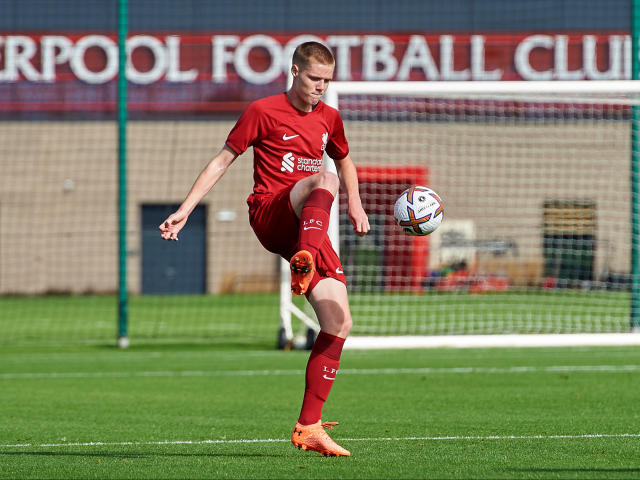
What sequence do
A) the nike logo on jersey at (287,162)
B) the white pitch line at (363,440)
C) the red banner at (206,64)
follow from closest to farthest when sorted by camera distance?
the nike logo on jersey at (287,162) → the white pitch line at (363,440) → the red banner at (206,64)

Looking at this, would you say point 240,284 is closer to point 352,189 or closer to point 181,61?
point 181,61

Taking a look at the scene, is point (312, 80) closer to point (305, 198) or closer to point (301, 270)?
point (305, 198)

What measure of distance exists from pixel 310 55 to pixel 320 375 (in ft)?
5.32

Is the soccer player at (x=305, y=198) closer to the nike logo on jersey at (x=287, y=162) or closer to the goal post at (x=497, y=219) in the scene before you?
the nike logo on jersey at (x=287, y=162)

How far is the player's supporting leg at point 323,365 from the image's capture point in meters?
5.13

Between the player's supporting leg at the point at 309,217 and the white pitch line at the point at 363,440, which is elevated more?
the player's supporting leg at the point at 309,217

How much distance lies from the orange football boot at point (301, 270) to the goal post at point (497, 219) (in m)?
9.19

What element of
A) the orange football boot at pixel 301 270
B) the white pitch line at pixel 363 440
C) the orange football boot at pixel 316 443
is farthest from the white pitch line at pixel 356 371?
the orange football boot at pixel 301 270

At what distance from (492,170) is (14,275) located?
12408mm

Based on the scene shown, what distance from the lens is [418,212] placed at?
18.7 ft

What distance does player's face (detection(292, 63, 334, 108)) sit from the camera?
17.4ft

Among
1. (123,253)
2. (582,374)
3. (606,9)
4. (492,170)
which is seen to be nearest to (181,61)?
(492,170)

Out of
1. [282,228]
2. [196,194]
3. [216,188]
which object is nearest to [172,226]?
[196,194]

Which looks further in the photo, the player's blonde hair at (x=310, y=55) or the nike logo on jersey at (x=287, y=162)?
the nike logo on jersey at (x=287, y=162)
